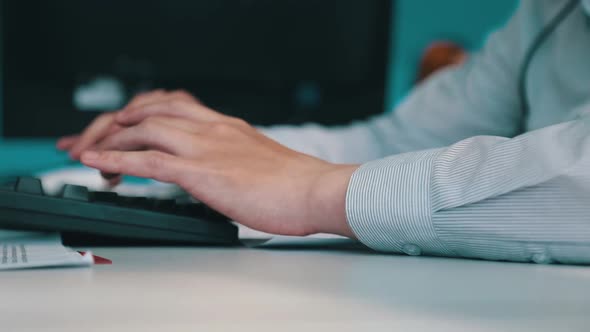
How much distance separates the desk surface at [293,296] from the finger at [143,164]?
11cm

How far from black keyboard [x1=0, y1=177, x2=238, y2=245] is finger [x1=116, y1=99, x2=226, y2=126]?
132mm

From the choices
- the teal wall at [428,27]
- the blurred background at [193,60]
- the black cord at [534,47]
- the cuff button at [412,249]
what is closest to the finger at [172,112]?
the cuff button at [412,249]

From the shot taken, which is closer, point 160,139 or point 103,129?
point 160,139

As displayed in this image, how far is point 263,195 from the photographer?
1.83ft

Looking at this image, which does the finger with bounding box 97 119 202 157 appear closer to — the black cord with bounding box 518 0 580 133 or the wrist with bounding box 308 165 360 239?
the wrist with bounding box 308 165 360 239

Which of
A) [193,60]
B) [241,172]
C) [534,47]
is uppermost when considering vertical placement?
[193,60]

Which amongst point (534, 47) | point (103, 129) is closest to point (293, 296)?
point (103, 129)

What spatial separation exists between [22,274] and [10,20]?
235cm

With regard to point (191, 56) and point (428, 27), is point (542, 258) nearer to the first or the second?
point (191, 56)

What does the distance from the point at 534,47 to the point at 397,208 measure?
0.58m

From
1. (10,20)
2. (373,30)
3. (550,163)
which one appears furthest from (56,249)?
(373,30)

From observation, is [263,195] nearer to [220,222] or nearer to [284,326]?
[220,222]

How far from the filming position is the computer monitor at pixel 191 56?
2.57 meters

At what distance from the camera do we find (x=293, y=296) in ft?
1.14
